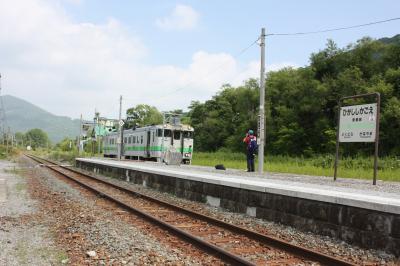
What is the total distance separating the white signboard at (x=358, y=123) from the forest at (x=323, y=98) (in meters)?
23.6

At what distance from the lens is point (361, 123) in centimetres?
1191

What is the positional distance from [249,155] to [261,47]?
4820 mm

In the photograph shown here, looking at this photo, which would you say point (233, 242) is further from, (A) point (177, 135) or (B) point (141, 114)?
(B) point (141, 114)

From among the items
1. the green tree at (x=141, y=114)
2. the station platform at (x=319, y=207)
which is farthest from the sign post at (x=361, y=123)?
the green tree at (x=141, y=114)

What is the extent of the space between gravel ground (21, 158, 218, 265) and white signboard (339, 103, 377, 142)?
664 cm

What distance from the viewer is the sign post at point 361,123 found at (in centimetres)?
1142

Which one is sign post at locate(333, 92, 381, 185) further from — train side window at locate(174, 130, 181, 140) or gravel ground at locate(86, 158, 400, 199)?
train side window at locate(174, 130, 181, 140)

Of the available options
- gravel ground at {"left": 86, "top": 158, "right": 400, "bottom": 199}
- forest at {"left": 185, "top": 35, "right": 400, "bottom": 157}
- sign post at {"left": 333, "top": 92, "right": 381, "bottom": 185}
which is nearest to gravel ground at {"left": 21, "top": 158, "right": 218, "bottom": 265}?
gravel ground at {"left": 86, "top": 158, "right": 400, "bottom": 199}

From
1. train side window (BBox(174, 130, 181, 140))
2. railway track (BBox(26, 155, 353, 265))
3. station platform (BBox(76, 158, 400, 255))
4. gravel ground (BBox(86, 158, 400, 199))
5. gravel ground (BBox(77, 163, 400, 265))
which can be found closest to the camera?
railway track (BBox(26, 155, 353, 265))

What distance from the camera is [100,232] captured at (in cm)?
735

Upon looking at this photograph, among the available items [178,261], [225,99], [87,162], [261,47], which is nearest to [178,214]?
[178,261]

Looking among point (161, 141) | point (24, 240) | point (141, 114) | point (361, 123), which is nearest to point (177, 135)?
point (161, 141)

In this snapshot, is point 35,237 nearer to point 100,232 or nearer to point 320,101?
point 100,232

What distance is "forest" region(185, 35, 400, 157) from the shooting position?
37.6m
